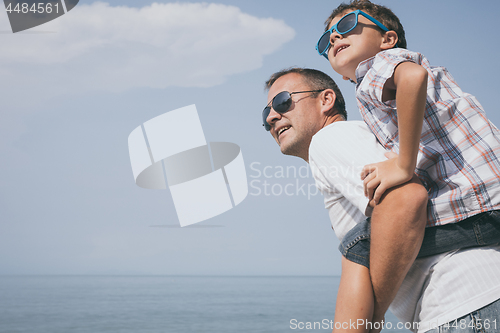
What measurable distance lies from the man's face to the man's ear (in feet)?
0.12

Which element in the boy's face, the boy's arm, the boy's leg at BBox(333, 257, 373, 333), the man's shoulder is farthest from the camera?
the boy's face

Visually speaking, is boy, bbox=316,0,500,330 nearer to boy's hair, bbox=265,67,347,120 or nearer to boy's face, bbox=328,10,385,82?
boy's face, bbox=328,10,385,82

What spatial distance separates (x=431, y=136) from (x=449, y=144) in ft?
0.23

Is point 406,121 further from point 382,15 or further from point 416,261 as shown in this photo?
point 382,15

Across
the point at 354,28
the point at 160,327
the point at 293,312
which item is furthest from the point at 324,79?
the point at 293,312

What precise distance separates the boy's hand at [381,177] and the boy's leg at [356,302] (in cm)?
30

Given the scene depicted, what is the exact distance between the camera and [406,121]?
129 centimetres

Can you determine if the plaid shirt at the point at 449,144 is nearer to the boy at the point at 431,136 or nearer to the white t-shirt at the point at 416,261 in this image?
the boy at the point at 431,136

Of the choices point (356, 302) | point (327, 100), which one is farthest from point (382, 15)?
point (356, 302)

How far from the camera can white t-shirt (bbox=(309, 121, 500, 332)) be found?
1.33 meters

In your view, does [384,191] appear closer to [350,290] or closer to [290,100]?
[350,290]

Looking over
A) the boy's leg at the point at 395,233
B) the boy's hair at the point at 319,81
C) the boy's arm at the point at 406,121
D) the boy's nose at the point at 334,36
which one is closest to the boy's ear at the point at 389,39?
the boy's nose at the point at 334,36

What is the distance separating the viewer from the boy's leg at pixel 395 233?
4.32ft

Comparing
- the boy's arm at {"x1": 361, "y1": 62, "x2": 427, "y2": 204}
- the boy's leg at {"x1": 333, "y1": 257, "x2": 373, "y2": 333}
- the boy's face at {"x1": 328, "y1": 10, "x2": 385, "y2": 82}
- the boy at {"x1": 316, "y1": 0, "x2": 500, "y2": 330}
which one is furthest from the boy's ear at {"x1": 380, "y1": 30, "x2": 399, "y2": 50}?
the boy's leg at {"x1": 333, "y1": 257, "x2": 373, "y2": 333}
